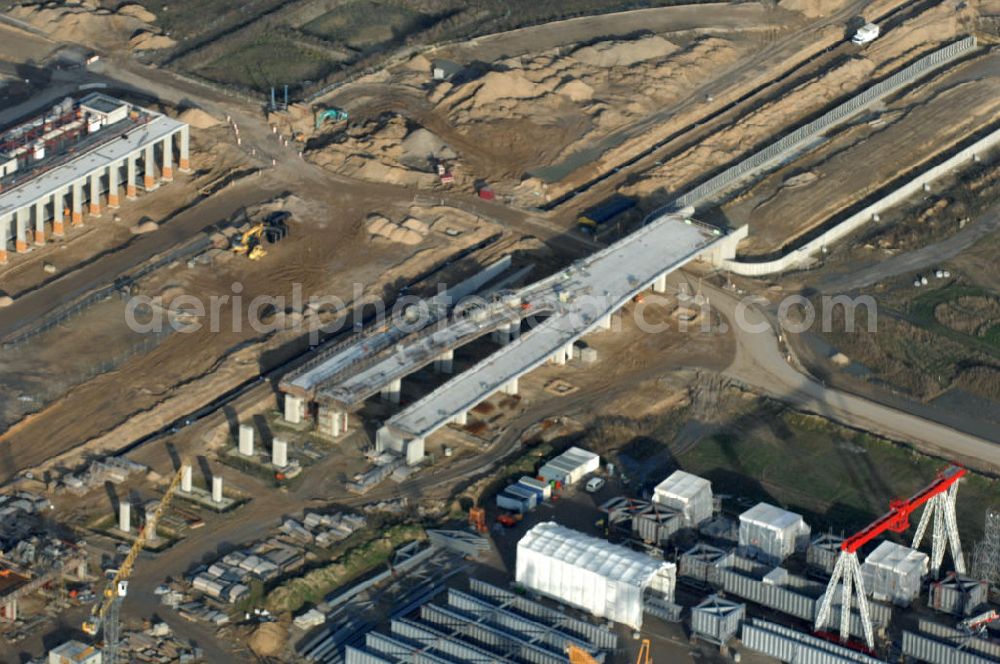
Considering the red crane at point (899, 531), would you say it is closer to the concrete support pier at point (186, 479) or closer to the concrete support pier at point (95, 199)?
the concrete support pier at point (186, 479)

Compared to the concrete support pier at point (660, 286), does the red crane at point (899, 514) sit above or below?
above

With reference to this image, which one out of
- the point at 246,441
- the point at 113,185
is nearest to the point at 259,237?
the point at 113,185

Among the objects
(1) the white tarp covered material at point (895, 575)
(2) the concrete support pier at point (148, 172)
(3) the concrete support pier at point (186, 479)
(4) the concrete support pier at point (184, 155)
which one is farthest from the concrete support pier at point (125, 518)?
(4) the concrete support pier at point (184, 155)

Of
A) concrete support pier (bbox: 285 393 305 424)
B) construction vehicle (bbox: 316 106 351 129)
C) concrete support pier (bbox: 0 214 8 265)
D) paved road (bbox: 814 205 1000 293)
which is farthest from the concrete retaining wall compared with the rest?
concrete support pier (bbox: 0 214 8 265)

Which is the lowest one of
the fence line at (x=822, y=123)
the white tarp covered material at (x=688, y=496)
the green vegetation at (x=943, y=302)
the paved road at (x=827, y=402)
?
the paved road at (x=827, y=402)

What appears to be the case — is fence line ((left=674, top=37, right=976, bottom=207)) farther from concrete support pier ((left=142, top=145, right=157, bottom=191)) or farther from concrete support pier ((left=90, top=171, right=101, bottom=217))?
concrete support pier ((left=90, top=171, right=101, bottom=217))

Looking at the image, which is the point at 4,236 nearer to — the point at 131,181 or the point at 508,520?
the point at 131,181

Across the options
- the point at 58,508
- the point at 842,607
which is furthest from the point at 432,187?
the point at 842,607
